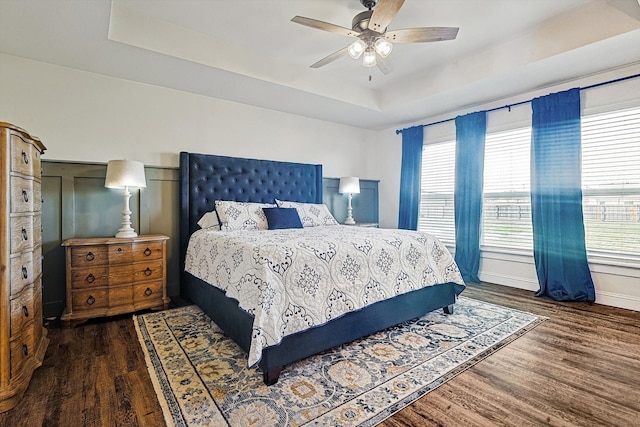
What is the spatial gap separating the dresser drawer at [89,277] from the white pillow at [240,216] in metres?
1.11

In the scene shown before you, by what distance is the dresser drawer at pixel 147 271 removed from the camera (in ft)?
9.59

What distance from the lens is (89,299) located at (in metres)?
2.70

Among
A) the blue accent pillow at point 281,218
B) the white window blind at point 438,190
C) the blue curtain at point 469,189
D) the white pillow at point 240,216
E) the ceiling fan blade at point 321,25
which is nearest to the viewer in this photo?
the ceiling fan blade at point 321,25

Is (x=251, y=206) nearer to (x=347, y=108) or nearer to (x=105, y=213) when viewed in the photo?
(x=105, y=213)

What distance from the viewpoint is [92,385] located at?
1786mm

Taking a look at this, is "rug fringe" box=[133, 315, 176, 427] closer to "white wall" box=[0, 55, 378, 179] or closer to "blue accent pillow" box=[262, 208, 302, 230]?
"blue accent pillow" box=[262, 208, 302, 230]

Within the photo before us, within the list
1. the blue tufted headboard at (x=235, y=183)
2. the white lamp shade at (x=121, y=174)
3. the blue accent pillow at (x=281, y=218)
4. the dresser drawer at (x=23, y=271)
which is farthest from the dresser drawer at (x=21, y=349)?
the blue accent pillow at (x=281, y=218)

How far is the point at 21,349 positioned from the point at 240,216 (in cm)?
199

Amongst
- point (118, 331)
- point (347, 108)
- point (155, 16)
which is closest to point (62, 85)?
point (155, 16)

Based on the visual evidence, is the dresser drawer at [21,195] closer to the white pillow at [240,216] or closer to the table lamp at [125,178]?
the table lamp at [125,178]

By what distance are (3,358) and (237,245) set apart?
1.33 metres

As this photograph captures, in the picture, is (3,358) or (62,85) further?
(62,85)

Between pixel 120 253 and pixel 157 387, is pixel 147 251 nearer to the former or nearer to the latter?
pixel 120 253

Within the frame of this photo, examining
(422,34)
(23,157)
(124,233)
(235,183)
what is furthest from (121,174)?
(422,34)
